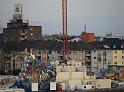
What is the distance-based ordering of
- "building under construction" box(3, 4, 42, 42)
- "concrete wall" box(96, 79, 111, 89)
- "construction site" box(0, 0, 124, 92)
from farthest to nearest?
"building under construction" box(3, 4, 42, 42) → "concrete wall" box(96, 79, 111, 89) → "construction site" box(0, 0, 124, 92)

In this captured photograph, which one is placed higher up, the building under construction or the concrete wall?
the building under construction

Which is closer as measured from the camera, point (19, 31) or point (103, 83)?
point (103, 83)

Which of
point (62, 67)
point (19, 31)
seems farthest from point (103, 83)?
point (19, 31)

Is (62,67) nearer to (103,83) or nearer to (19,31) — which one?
(103,83)

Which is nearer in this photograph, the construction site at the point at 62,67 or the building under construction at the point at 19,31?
the construction site at the point at 62,67

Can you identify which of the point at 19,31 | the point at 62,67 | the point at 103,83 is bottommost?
the point at 103,83

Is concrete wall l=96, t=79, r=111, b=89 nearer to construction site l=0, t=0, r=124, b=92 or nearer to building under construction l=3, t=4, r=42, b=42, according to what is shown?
construction site l=0, t=0, r=124, b=92

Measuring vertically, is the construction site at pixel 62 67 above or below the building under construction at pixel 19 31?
below

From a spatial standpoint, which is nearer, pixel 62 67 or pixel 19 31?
pixel 62 67

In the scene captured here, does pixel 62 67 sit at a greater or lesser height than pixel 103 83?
greater

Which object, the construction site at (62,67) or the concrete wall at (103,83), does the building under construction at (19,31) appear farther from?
the concrete wall at (103,83)

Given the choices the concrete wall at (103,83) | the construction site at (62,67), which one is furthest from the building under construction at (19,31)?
the concrete wall at (103,83)

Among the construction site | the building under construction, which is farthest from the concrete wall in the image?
the building under construction

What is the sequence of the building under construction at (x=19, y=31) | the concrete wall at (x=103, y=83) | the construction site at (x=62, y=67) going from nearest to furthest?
the construction site at (x=62, y=67), the concrete wall at (x=103, y=83), the building under construction at (x=19, y=31)
